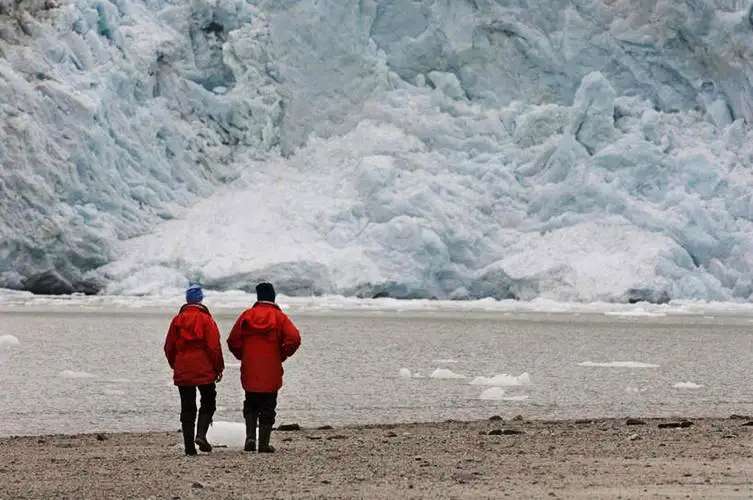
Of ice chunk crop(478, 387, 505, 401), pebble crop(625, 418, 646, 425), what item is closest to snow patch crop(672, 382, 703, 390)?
ice chunk crop(478, 387, 505, 401)

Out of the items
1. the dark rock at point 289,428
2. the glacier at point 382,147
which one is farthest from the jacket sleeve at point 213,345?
the glacier at point 382,147

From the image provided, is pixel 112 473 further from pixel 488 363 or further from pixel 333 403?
pixel 488 363

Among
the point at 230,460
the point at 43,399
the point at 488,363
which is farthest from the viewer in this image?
the point at 488,363

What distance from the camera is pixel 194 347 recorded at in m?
5.56

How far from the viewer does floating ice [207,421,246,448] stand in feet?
20.0

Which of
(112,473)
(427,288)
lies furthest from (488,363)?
(427,288)

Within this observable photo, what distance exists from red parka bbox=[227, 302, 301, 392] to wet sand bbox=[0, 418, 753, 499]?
0.34 metres

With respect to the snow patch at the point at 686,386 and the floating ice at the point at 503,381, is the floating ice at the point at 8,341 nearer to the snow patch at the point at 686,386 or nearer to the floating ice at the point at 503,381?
the floating ice at the point at 503,381

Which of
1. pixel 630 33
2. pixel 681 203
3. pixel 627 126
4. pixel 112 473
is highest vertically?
pixel 630 33

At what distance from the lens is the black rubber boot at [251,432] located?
577 cm

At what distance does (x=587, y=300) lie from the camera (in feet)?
84.7

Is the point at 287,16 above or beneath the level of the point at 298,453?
above

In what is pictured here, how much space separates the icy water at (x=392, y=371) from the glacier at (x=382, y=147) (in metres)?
4.16

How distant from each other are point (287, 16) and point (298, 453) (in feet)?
74.6
